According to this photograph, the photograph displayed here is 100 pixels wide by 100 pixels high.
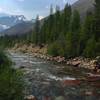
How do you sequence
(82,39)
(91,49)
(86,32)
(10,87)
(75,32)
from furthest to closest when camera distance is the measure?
(75,32)
(86,32)
(82,39)
(91,49)
(10,87)

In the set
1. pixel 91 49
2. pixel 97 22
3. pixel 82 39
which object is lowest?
pixel 91 49

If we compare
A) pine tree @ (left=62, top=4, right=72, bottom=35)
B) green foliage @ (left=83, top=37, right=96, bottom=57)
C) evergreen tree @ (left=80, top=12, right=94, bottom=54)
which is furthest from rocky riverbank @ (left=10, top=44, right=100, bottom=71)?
pine tree @ (left=62, top=4, right=72, bottom=35)

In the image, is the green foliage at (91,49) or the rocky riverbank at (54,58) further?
the green foliage at (91,49)

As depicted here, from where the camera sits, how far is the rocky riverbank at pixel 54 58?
229ft

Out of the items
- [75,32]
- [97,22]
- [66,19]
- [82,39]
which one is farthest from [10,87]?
[66,19]

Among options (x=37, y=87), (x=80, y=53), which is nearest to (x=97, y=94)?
(x=37, y=87)

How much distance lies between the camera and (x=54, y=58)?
309 feet

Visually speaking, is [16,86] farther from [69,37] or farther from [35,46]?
[35,46]

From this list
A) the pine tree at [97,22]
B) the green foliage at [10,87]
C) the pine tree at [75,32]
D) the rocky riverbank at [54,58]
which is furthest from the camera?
the pine tree at [75,32]

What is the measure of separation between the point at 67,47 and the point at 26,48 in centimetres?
7190

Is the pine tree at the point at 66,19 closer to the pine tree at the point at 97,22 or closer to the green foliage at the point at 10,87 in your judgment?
the pine tree at the point at 97,22

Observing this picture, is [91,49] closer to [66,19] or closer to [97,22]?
[97,22]

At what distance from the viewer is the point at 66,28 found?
119 meters

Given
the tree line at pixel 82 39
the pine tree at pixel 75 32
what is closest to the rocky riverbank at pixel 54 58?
the tree line at pixel 82 39
